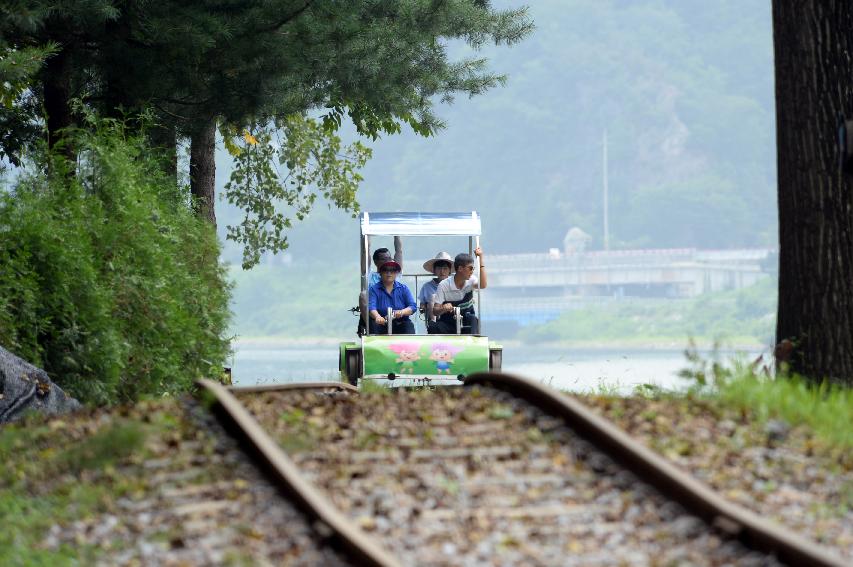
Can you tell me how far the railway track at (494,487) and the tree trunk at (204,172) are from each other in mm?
13703

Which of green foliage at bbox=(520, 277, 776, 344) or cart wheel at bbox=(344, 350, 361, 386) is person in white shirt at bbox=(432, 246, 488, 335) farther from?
green foliage at bbox=(520, 277, 776, 344)

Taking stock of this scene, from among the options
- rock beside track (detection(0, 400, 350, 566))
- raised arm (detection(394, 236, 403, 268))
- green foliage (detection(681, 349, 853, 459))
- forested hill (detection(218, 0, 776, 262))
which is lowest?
rock beside track (detection(0, 400, 350, 566))

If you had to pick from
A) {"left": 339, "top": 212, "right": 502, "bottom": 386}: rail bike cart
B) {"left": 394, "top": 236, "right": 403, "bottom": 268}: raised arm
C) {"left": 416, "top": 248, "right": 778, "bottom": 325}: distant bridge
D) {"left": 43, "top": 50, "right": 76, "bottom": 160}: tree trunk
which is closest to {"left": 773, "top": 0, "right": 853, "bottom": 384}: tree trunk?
{"left": 339, "top": 212, "right": 502, "bottom": 386}: rail bike cart

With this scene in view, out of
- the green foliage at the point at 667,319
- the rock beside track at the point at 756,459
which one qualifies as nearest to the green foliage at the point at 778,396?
the rock beside track at the point at 756,459

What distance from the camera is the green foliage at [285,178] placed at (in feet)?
93.9

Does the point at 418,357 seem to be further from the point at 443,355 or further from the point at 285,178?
the point at 285,178

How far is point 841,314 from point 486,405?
2740 mm

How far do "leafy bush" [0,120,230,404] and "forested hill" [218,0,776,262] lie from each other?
4589 inches

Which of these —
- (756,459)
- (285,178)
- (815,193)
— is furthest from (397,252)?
(285,178)

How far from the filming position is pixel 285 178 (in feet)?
95.0

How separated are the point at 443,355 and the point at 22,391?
5.96 m

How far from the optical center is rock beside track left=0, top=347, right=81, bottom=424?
33.0 ft

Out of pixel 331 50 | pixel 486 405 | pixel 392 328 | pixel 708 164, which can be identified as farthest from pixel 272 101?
pixel 708 164

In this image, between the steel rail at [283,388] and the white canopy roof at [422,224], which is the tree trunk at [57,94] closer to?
the white canopy roof at [422,224]
